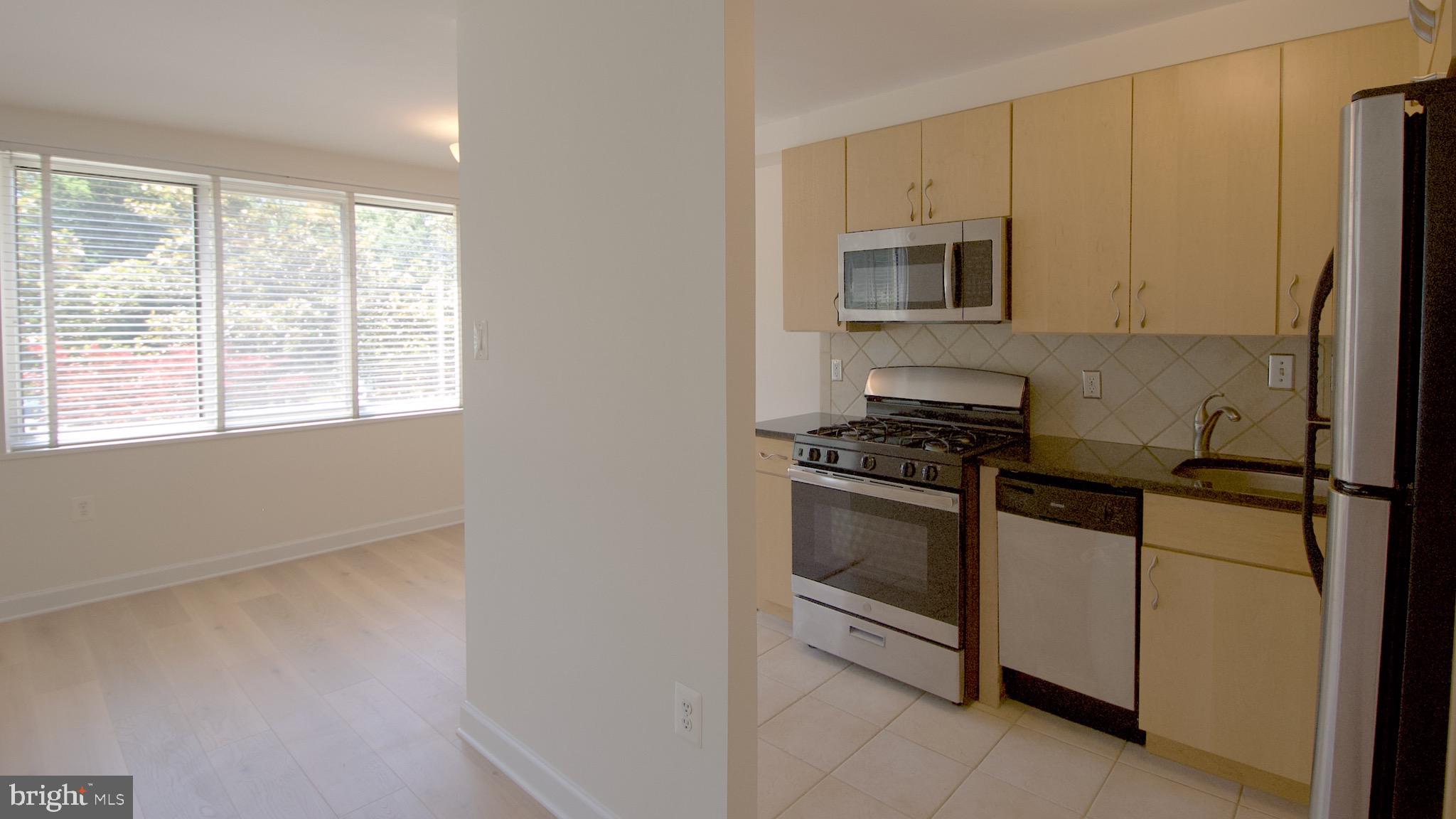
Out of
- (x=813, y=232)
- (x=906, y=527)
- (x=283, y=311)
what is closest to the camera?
(x=906, y=527)

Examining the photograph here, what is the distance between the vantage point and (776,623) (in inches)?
140

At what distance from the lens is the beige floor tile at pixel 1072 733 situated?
2455mm

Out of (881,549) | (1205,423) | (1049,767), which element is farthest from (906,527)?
(1205,423)

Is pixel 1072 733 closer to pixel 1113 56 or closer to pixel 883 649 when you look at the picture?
pixel 883 649

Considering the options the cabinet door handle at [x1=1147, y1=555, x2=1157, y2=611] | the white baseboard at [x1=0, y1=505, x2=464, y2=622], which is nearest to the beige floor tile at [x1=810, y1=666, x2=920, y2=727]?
the cabinet door handle at [x1=1147, y1=555, x2=1157, y2=611]

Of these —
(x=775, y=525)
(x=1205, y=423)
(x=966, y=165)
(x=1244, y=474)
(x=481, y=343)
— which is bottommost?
(x=775, y=525)

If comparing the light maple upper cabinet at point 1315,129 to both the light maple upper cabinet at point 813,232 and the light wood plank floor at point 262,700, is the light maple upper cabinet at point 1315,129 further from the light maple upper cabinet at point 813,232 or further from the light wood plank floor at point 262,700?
the light wood plank floor at point 262,700

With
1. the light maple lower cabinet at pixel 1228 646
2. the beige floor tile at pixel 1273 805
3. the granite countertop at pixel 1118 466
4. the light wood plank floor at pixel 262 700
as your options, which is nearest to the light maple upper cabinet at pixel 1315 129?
the granite countertop at pixel 1118 466

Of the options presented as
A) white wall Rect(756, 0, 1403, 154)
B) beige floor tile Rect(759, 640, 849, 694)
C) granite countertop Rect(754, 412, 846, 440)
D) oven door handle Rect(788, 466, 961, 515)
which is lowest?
beige floor tile Rect(759, 640, 849, 694)

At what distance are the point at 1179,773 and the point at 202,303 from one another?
514 centimetres

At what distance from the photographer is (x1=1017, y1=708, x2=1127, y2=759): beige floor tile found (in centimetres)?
246

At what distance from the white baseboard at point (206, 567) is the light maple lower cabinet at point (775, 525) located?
2.79 metres

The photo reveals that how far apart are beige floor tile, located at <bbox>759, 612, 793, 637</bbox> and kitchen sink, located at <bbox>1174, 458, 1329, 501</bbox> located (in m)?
1.79

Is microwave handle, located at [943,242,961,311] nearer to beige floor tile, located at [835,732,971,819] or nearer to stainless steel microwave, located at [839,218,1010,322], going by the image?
stainless steel microwave, located at [839,218,1010,322]
